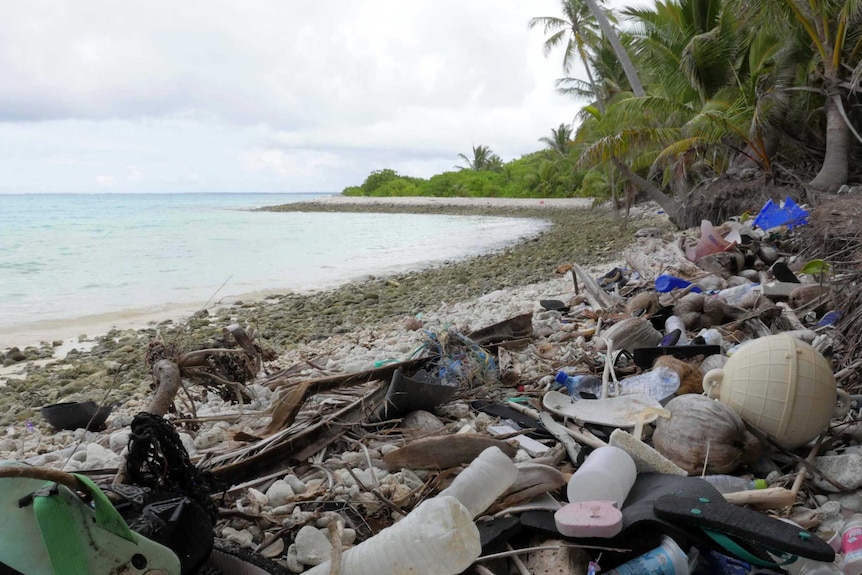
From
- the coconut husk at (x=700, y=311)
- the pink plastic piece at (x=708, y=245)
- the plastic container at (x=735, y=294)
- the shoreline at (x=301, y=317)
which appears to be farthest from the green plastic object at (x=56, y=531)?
the pink plastic piece at (x=708, y=245)

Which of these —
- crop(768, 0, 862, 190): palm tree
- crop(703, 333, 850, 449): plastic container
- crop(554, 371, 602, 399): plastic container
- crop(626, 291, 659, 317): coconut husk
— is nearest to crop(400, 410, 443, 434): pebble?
crop(554, 371, 602, 399): plastic container

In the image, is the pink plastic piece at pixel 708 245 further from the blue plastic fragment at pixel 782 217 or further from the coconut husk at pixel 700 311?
the coconut husk at pixel 700 311

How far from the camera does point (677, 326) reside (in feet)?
12.8

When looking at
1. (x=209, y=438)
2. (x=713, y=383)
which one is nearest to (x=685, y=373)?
(x=713, y=383)

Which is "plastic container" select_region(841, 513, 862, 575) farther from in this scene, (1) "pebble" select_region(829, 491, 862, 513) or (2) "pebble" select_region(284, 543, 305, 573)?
(2) "pebble" select_region(284, 543, 305, 573)

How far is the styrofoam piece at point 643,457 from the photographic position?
2.15 meters

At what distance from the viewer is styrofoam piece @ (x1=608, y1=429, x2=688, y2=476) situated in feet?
7.06

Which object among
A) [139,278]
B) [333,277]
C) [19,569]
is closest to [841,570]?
[19,569]

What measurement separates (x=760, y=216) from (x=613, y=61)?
22.1m

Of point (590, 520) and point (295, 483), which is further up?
point (590, 520)

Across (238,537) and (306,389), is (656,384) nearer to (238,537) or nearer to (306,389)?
(306,389)

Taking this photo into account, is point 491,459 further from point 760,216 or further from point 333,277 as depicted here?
point 333,277

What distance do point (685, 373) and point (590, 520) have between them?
1.54 m

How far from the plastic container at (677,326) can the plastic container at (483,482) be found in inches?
82.9
